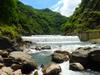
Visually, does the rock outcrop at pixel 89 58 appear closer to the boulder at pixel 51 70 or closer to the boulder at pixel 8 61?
the boulder at pixel 51 70

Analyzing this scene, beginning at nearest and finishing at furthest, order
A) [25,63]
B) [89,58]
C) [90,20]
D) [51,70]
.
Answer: [51,70] → [25,63] → [89,58] → [90,20]

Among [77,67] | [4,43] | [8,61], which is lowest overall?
[77,67]

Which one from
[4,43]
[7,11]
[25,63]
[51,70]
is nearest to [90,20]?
[7,11]

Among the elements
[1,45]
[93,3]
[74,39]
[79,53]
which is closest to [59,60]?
[79,53]

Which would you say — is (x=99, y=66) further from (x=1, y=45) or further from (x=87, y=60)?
(x=1, y=45)

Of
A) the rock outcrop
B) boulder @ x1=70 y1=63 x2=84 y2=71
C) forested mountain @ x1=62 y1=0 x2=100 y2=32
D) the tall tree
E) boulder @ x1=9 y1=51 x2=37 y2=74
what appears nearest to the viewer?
boulder @ x1=9 y1=51 x2=37 y2=74

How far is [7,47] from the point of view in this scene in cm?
7238

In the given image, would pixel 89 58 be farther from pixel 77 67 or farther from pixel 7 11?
pixel 7 11

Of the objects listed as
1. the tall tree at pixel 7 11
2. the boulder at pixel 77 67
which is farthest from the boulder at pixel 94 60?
the tall tree at pixel 7 11

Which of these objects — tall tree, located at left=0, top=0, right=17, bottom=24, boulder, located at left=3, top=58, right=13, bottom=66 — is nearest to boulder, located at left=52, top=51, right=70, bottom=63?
boulder, located at left=3, top=58, right=13, bottom=66

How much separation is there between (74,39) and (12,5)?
2922cm

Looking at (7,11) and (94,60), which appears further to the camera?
(7,11)

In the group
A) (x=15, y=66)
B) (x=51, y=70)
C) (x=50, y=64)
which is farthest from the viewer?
(x=50, y=64)

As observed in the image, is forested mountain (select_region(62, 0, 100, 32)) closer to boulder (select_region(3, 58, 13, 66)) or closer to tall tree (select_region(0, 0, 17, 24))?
tall tree (select_region(0, 0, 17, 24))
